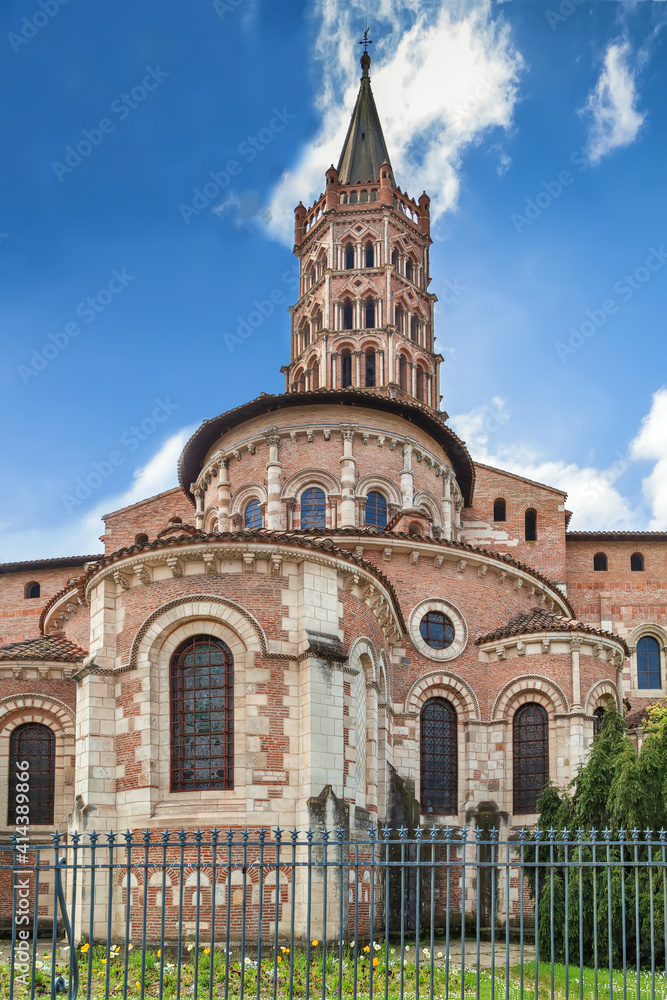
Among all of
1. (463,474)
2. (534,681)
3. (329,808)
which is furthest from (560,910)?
(463,474)

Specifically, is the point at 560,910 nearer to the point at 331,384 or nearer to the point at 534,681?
the point at 534,681

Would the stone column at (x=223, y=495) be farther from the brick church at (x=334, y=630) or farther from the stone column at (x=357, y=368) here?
the stone column at (x=357, y=368)

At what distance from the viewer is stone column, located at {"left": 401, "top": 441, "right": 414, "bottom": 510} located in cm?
3138

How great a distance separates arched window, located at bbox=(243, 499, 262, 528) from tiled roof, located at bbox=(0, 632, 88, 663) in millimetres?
8049

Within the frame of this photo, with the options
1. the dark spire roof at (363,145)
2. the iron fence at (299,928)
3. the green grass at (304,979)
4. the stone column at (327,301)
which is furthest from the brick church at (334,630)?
the dark spire roof at (363,145)

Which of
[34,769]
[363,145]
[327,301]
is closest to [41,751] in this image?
[34,769]

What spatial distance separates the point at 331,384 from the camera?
4219 centimetres

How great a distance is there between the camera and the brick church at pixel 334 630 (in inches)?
754

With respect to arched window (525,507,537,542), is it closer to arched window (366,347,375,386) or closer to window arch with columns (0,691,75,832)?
arched window (366,347,375,386)

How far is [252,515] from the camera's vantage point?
3158cm

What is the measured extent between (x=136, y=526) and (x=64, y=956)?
74.8ft

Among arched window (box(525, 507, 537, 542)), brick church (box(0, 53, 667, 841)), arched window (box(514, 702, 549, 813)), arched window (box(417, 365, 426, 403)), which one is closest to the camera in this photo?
brick church (box(0, 53, 667, 841))

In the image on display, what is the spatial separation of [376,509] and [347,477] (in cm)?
150

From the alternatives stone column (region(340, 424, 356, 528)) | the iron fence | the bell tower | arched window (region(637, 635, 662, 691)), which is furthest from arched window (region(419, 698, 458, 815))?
the bell tower
